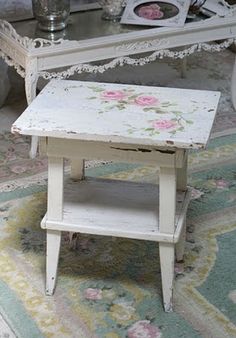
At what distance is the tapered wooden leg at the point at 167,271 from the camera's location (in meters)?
1.48

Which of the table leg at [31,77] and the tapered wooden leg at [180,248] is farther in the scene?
the table leg at [31,77]

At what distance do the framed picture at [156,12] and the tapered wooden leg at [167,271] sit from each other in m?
1.11

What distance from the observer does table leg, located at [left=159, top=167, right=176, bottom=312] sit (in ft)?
4.65

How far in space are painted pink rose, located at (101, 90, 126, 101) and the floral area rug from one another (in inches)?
16.7

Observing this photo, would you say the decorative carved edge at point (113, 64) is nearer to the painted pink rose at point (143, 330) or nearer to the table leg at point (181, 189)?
the table leg at point (181, 189)

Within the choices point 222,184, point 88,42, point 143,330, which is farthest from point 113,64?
point 143,330

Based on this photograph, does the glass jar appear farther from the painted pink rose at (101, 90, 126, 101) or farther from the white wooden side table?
the painted pink rose at (101, 90, 126, 101)

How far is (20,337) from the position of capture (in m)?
1.45

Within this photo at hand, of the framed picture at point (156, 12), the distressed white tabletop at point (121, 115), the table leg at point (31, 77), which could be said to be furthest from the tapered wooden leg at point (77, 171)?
the framed picture at point (156, 12)

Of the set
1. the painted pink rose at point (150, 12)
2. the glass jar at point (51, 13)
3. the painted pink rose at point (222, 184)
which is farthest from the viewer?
the painted pink rose at point (150, 12)

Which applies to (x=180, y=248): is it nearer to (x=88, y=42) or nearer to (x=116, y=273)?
(x=116, y=273)

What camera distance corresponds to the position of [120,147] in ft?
4.65

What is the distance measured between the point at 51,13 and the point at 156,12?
39 cm

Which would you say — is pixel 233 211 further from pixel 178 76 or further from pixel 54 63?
pixel 178 76
